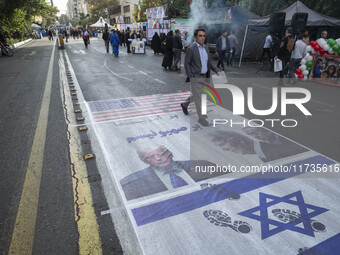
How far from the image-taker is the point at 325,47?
9406mm

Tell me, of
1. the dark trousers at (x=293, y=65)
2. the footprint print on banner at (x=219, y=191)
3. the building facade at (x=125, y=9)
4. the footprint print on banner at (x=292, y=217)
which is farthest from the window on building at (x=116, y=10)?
the footprint print on banner at (x=292, y=217)

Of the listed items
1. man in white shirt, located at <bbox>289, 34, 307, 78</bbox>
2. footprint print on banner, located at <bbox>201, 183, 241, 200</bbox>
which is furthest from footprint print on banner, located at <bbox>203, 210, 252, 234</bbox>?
man in white shirt, located at <bbox>289, 34, 307, 78</bbox>

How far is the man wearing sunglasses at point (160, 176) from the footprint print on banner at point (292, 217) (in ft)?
3.15

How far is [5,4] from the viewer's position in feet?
67.4

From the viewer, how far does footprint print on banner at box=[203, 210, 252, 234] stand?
251cm

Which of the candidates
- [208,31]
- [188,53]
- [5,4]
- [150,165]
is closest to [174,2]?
[208,31]

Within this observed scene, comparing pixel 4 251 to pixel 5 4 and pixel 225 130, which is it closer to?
pixel 225 130

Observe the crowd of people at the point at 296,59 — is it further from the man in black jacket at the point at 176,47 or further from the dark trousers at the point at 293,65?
the man in black jacket at the point at 176,47

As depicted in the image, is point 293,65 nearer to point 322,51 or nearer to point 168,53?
point 322,51

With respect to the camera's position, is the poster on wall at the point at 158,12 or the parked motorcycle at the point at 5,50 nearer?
the parked motorcycle at the point at 5,50

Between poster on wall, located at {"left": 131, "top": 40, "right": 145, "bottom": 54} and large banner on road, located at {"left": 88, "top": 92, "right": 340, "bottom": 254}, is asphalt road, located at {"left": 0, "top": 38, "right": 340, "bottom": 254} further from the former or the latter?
poster on wall, located at {"left": 131, "top": 40, "right": 145, "bottom": 54}

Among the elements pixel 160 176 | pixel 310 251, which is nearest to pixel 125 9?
pixel 160 176

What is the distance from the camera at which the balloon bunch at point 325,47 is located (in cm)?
913

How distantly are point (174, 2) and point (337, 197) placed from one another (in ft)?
121
